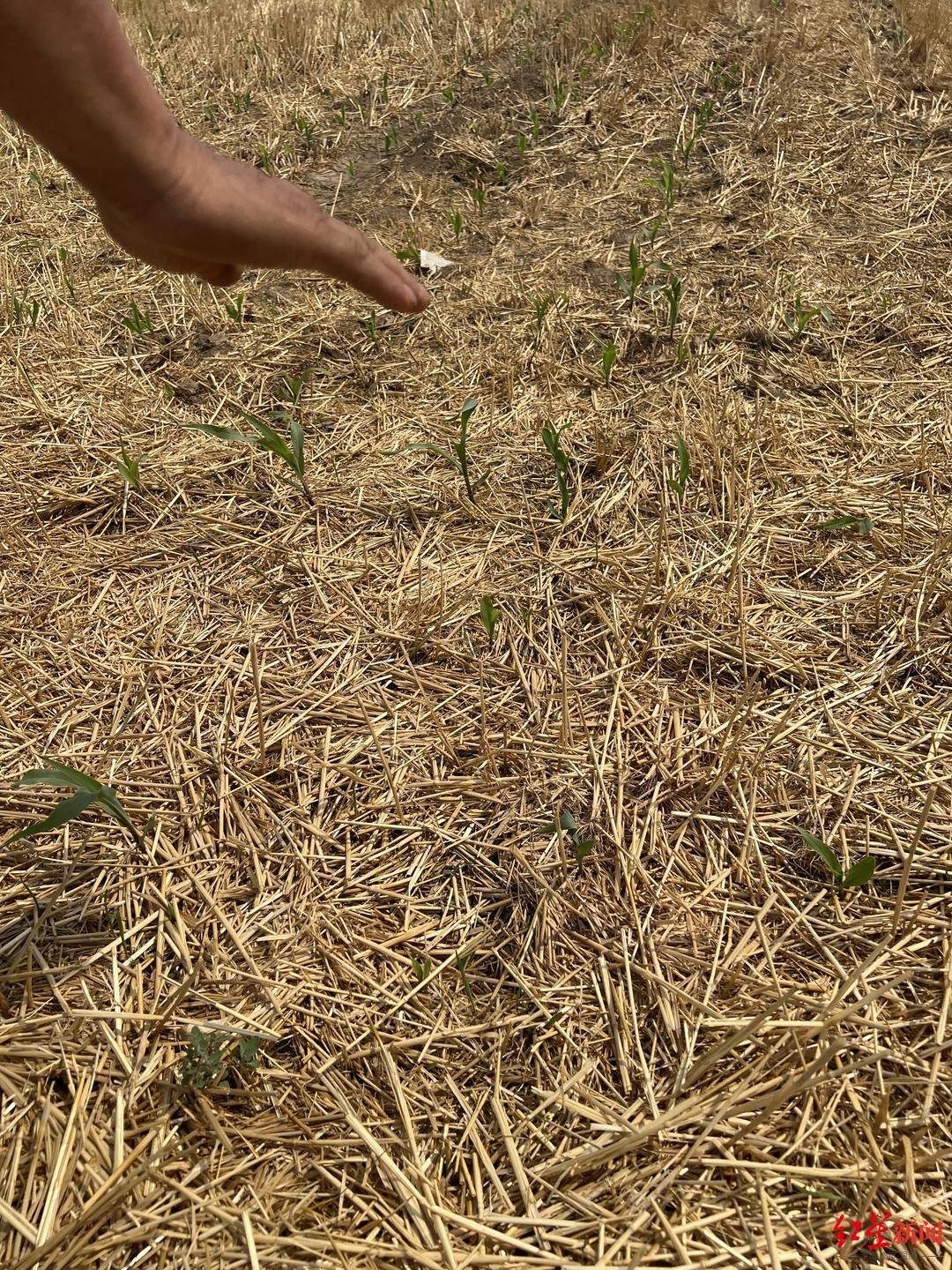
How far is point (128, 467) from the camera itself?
6.40 ft

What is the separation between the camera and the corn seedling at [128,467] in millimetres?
1956

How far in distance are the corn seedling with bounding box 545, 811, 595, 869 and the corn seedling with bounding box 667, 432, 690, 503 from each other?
0.86 m

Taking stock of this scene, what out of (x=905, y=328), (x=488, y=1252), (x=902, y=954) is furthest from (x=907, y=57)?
(x=488, y=1252)

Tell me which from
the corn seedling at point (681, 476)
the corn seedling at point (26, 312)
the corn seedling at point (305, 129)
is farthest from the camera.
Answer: the corn seedling at point (305, 129)

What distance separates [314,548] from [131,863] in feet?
2.69

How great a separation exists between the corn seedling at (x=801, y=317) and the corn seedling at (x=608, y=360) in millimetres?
537

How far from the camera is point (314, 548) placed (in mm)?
1880

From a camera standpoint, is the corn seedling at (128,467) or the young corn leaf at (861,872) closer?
the young corn leaf at (861,872)

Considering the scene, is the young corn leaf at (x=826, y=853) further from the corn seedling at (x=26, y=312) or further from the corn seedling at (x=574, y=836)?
the corn seedling at (x=26, y=312)

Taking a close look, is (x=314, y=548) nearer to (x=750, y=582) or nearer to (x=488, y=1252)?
(x=750, y=582)

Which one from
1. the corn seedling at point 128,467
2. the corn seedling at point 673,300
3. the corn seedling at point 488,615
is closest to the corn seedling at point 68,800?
the corn seedling at point 488,615

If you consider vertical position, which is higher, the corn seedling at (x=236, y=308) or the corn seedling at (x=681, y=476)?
the corn seedling at (x=236, y=308)

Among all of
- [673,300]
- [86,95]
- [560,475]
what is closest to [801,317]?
[673,300]

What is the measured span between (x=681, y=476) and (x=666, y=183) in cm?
165
